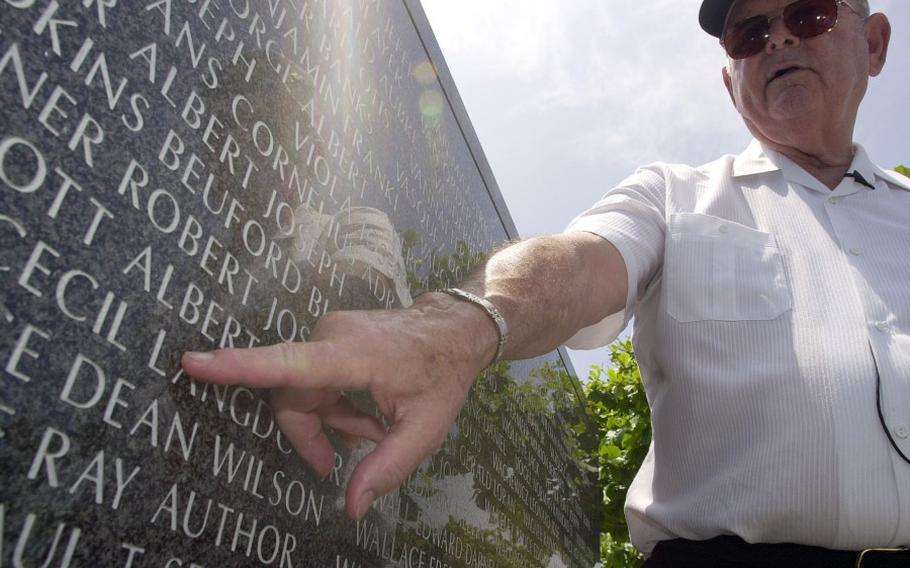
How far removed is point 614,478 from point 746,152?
3.03m

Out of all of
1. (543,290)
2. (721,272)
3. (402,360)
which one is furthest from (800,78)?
(402,360)

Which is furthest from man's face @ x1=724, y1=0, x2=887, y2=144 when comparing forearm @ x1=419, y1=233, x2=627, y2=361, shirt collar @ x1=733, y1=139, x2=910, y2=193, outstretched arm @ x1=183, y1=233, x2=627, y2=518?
outstretched arm @ x1=183, y1=233, x2=627, y2=518

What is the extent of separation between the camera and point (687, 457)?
1.71 metres

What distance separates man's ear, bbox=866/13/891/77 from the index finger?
278 centimetres

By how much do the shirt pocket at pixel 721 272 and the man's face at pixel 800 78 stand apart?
2.19 ft

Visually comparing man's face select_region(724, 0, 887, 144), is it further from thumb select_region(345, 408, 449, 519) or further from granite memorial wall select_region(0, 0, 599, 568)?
thumb select_region(345, 408, 449, 519)

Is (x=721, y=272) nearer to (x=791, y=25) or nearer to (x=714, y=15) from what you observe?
(x=791, y=25)

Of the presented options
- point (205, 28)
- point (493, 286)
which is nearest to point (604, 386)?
point (493, 286)

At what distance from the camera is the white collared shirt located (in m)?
1.47

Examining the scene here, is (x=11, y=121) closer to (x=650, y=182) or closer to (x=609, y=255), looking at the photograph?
(x=609, y=255)

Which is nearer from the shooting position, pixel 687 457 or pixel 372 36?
pixel 687 457

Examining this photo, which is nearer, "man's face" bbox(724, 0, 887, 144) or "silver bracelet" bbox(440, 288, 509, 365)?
"silver bracelet" bbox(440, 288, 509, 365)

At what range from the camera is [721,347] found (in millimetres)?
1719

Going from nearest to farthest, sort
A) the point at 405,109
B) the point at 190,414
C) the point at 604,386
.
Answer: the point at 190,414 < the point at 405,109 < the point at 604,386
